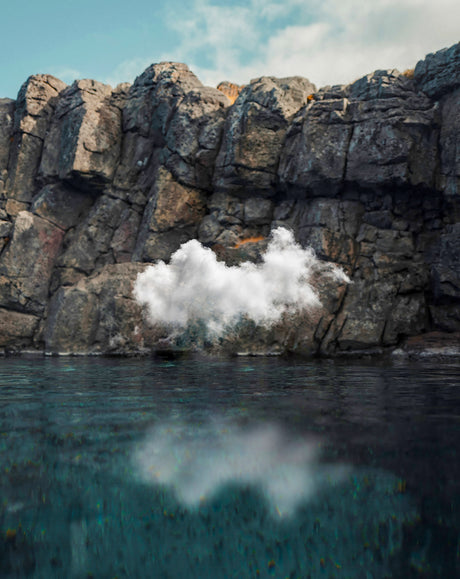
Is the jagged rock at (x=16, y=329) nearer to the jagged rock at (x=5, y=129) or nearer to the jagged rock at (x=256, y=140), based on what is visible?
the jagged rock at (x=5, y=129)

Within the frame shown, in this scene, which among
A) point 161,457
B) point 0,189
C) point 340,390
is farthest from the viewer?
point 0,189

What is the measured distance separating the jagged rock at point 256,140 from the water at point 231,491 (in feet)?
70.2

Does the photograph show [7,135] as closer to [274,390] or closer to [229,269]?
[229,269]

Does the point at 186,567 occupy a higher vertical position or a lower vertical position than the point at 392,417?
lower

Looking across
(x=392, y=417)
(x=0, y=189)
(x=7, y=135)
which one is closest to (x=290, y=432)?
(x=392, y=417)

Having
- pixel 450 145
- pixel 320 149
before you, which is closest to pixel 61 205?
pixel 320 149

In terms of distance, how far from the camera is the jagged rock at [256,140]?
26.5 m

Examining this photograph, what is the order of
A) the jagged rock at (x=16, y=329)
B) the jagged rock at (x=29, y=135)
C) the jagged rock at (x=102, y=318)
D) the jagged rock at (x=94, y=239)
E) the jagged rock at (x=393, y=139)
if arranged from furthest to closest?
the jagged rock at (x=29, y=135), the jagged rock at (x=94, y=239), the jagged rock at (x=16, y=329), the jagged rock at (x=393, y=139), the jagged rock at (x=102, y=318)

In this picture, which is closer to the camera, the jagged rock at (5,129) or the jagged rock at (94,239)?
the jagged rock at (94,239)

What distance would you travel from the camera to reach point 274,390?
931cm

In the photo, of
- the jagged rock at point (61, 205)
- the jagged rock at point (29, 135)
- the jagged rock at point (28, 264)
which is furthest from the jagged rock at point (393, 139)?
the jagged rock at point (29, 135)

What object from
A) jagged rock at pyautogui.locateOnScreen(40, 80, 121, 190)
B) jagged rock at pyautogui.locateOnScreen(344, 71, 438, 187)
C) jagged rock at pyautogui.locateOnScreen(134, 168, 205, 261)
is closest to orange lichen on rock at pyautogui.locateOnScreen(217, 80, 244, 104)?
jagged rock at pyautogui.locateOnScreen(40, 80, 121, 190)

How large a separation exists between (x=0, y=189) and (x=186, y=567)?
1423 inches

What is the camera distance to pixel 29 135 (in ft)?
109
